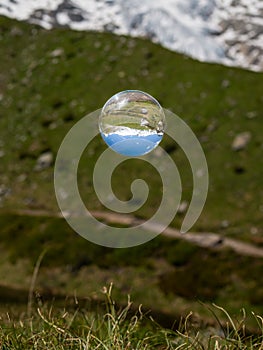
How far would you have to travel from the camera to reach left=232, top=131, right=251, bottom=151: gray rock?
101m

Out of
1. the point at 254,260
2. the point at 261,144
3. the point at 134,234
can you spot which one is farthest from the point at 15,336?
the point at 261,144

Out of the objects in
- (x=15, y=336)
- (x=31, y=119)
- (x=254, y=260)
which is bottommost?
(x=31, y=119)

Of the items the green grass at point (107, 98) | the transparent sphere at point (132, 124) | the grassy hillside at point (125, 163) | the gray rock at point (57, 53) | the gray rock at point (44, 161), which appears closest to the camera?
the transparent sphere at point (132, 124)

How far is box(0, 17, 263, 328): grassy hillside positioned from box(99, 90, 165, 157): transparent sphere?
26628mm

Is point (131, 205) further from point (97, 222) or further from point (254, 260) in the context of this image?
point (254, 260)

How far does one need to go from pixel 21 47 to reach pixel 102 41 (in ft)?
66.1

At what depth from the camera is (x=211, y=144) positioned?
104 metres

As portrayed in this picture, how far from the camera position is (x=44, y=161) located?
107 metres

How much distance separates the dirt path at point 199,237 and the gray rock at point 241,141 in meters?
23.3

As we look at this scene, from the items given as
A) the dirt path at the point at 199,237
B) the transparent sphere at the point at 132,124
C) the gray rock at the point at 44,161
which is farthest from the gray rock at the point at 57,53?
the transparent sphere at the point at 132,124

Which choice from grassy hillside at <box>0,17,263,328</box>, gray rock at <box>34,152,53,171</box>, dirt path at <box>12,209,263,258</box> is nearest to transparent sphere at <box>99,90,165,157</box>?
grassy hillside at <box>0,17,263,328</box>

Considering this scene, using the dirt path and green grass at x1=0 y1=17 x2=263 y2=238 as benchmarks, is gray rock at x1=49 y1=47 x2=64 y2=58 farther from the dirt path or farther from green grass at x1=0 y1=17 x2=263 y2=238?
the dirt path

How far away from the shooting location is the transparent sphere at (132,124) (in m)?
11.9

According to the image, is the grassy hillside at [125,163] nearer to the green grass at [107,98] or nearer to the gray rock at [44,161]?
the green grass at [107,98]
